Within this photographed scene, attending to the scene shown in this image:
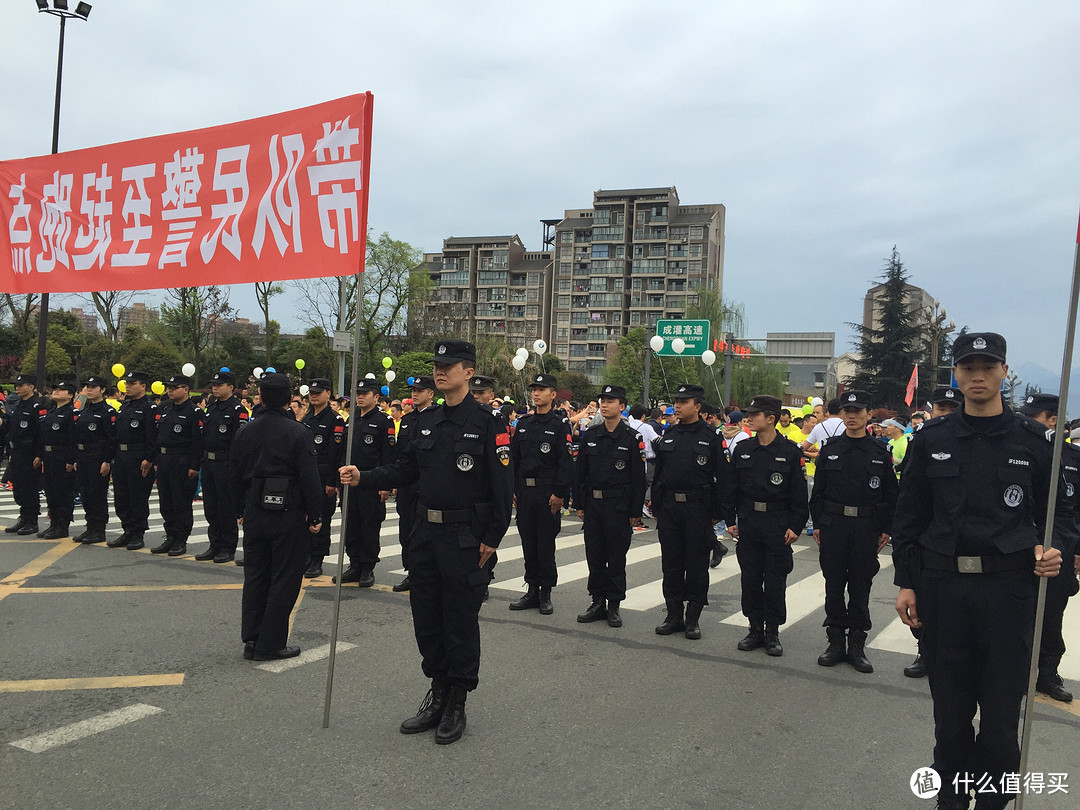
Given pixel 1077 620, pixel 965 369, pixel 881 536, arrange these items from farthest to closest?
pixel 1077 620 → pixel 881 536 → pixel 965 369

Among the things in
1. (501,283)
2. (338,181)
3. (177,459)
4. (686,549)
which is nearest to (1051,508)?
(686,549)

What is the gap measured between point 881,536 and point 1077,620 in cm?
357

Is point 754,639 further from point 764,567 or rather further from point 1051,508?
point 1051,508

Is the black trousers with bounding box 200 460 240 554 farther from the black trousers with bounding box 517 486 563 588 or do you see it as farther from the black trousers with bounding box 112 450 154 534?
the black trousers with bounding box 517 486 563 588

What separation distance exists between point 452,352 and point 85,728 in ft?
9.71

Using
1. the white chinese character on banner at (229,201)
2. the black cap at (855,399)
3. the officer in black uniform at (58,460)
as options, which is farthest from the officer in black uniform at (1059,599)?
the officer in black uniform at (58,460)

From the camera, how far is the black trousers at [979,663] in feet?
10.8

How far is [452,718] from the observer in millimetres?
4289

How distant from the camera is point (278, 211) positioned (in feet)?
16.5

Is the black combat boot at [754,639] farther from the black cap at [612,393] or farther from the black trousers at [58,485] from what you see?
the black trousers at [58,485]

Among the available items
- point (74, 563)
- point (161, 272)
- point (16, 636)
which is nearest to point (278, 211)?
point (161, 272)

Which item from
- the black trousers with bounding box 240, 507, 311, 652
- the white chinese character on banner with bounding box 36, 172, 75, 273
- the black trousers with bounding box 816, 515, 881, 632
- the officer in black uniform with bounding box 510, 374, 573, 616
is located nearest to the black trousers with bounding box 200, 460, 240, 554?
the white chinese character on banner with bounding box 36, 172, 75, 273

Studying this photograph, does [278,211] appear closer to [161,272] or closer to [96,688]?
[161,272]

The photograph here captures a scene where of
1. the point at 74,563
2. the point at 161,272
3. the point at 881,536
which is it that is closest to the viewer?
the point at 161,272
